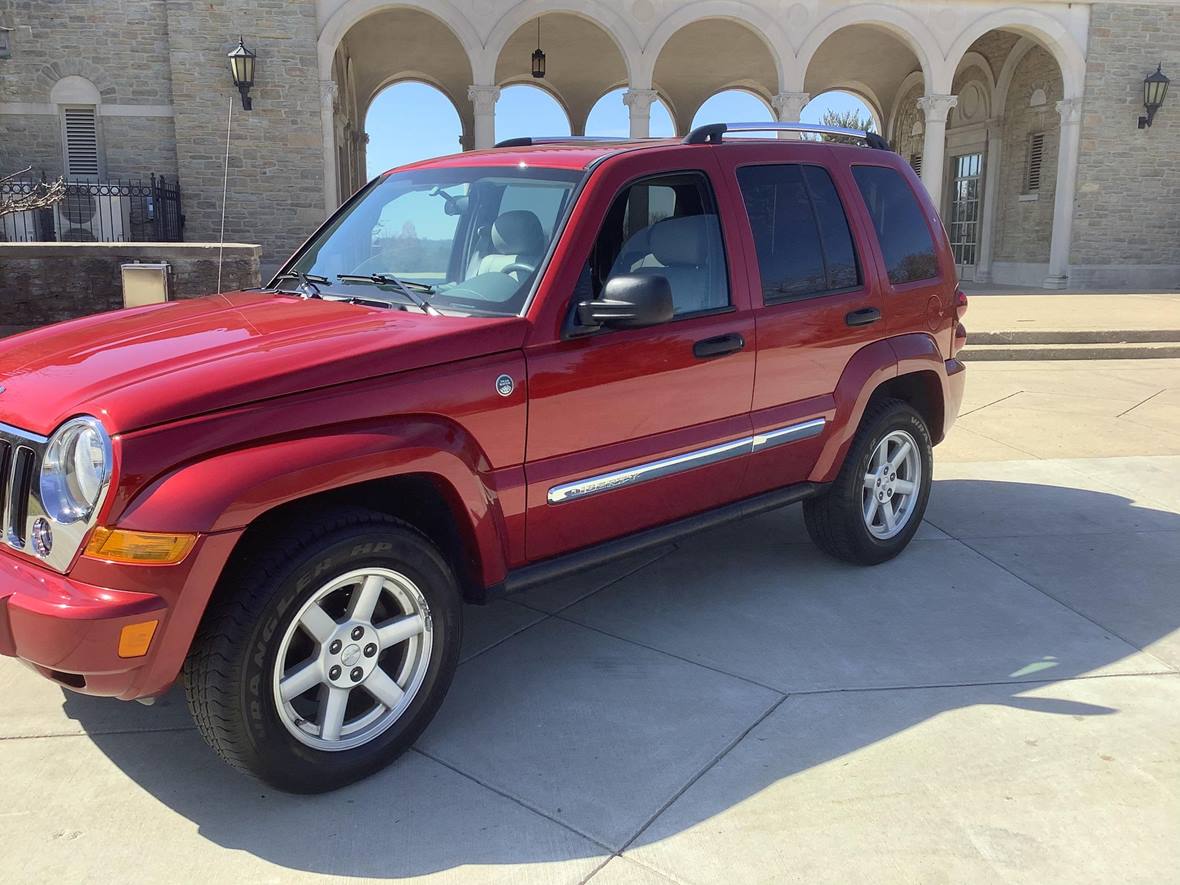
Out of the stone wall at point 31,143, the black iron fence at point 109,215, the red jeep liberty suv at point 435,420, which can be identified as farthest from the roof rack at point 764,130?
the stone wall at point 31,143

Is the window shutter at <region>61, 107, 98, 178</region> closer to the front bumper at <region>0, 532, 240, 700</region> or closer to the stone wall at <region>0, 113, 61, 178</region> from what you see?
the stone wall at <region>0, 113, 61, 178</region>

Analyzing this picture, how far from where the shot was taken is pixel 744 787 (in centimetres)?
287

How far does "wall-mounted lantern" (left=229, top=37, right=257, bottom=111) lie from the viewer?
1623cm

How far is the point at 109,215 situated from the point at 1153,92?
20637mm

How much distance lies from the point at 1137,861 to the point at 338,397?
8.25 feet

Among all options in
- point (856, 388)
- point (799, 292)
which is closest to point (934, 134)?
point (856, 388)

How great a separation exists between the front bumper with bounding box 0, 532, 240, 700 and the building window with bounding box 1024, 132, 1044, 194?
23327mm

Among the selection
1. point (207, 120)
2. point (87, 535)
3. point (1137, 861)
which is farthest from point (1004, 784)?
point (207, 120)

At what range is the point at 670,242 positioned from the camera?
12.0 feet

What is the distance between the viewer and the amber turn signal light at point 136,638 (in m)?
2.37

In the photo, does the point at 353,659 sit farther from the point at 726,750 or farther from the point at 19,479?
the point at 726,750

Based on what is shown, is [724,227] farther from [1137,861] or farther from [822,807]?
[1137,861]

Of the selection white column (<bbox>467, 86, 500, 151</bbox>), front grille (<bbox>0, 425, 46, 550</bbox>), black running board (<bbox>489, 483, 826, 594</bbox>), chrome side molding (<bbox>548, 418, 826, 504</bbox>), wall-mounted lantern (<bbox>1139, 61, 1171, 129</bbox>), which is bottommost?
black running board (<bbox>489, 483, 826, 594</bbox>)

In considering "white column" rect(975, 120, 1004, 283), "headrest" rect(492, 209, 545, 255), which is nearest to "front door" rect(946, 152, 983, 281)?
"white column" rect(975, 120, 1004, 283)
